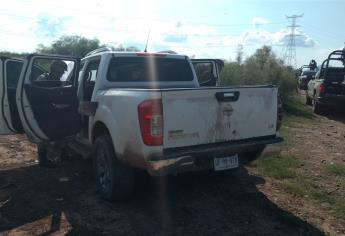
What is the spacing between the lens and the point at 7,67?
21.2 ft

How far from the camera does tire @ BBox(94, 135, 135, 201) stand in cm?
520

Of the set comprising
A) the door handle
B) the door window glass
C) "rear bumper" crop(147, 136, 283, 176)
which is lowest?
"rear bumper" crop(147, 136, 283, 176)

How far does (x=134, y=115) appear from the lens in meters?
4.55

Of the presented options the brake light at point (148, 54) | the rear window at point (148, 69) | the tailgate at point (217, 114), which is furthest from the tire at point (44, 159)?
the tailgate at point (217, 114)

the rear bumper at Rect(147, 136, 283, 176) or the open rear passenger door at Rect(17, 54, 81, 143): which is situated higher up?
the open rear passenger door at Rect(17, 54, 81, 143)

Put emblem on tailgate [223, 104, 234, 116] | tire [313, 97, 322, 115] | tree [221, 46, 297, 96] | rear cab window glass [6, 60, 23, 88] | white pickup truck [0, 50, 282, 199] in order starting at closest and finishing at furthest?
white pickup truck [0, 50, 282, 199]
emblem on tailgate [223, 104, 234, 116]
rear cab window glass [6, 60, 23, 88]
tire [313, 97, 322, 115]
tree [221, 46, 297, 96]

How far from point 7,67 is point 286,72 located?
1493cm

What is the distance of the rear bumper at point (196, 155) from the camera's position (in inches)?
178

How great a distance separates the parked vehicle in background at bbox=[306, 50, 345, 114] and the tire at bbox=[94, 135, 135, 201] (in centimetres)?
1073

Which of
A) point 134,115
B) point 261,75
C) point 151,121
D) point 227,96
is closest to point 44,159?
point 134,115

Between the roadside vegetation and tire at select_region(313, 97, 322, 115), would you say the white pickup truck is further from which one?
tire at select_region(313, 97, 322, 115)

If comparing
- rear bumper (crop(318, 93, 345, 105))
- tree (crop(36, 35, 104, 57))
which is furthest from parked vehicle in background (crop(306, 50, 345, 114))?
tree (crop(36, 35, 104, 57))

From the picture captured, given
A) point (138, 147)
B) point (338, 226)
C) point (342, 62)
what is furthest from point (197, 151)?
point (342, 62)

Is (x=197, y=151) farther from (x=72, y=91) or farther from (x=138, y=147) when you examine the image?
(x=72, y=91)
